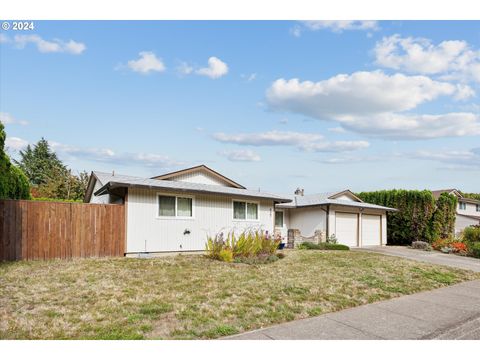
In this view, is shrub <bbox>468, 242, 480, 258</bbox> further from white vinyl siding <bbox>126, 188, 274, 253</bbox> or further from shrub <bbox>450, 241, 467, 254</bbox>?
white vinyl siding <bbox>126, 188, 274, 253</bbox>

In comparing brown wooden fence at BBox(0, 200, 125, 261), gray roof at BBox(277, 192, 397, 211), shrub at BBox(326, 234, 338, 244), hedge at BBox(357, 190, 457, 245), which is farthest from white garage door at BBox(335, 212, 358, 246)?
brown wooden fence at BBox(0, 200, 125, 261)

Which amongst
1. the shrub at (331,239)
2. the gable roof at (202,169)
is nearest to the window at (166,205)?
the gable roof at (202,169)

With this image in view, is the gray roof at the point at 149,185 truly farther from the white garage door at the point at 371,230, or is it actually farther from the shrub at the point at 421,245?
the shrub at the point at 421,245

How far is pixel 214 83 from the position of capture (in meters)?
12.3

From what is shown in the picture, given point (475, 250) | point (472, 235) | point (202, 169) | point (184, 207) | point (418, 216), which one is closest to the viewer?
point (184, 207)

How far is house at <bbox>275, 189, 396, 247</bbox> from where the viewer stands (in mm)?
21141

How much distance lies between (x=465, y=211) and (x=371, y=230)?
2456 centimetres

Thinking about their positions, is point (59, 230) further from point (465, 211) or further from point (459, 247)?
point (465, 211)

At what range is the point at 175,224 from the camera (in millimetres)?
14531

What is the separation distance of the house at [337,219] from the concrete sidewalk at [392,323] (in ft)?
43.5

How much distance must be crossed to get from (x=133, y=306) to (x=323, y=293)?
13.3 ft

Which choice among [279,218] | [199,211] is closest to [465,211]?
[279,218]

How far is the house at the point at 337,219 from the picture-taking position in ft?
69.4

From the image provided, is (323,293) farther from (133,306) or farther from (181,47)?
(181,47)
